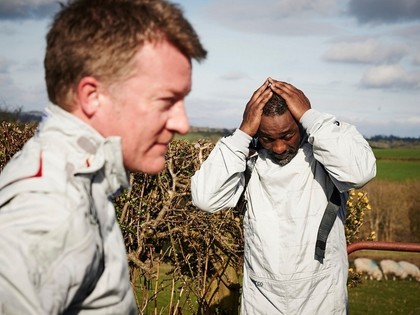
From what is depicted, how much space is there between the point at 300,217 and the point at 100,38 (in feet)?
7.45

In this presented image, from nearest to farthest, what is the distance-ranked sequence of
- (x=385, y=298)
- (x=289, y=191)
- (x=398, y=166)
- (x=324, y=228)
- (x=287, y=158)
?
(x=324, y=228), (x=289, y=191), (x=287, y=158), (x=385, y=298), (x=398, y=166)

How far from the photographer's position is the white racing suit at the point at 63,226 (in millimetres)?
995

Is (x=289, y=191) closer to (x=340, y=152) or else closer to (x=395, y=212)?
(x=340, y=152)

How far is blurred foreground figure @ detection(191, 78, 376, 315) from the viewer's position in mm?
3162

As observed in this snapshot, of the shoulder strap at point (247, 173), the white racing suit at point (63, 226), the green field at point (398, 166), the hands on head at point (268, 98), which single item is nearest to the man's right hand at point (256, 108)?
the hands on head at point (268, 98)

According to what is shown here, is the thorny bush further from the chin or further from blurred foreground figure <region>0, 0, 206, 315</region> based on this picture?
blurred foreground figure <region>0, 0, 206, 315</region>

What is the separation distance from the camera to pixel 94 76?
1.23 meters

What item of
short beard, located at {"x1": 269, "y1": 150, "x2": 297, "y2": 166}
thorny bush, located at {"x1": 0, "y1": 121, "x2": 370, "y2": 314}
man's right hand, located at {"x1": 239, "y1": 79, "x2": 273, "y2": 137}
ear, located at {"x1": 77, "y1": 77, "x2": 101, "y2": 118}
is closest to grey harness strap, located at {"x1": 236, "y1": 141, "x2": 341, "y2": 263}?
short beard, located at {"x1": 269, "y1": 150, "x2": 297, "y2": 166}

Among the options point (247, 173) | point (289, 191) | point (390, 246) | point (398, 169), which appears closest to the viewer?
point (289, 191)

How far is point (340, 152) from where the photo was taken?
3168 millimetres

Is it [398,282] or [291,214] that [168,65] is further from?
[398,282]

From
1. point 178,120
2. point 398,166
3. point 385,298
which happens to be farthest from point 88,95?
point 398,166

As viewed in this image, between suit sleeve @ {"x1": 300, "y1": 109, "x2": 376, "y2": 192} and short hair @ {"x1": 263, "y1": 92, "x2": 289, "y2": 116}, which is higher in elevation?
short hair @ {"x1": 263, "y1": 92, "x2": 289, "y2": 116}

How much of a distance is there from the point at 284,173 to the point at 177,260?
2.22 meters
